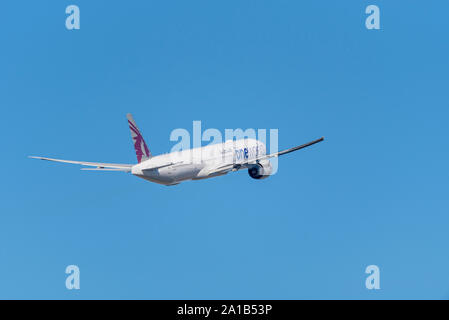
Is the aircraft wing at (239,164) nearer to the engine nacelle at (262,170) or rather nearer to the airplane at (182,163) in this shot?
the airplane at (182,163)

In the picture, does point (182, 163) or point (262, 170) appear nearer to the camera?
point (182, 163)

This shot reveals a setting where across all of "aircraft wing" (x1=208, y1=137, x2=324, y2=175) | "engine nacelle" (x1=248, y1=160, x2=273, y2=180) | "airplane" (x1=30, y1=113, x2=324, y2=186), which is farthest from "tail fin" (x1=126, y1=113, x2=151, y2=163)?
"engine nacelle" (x1=248, y1=160, x2=273, y2=180)

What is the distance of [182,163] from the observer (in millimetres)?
101188

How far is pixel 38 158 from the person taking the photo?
102875 mm

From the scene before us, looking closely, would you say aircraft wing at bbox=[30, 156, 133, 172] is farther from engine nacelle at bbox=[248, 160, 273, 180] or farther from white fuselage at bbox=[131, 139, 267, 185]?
engine nacelle at bbox=[248, 160, 273, 180]

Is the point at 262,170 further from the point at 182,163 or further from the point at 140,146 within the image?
the point at 140,146

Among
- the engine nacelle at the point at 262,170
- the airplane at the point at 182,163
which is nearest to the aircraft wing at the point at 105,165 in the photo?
the airplane at the point at 182,163

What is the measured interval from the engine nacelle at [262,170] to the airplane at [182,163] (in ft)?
3.56

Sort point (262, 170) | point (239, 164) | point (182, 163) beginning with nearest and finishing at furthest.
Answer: point (182, 163) → point (239, 164) → point (262, 170)

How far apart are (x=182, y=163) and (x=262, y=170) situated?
1492 cm

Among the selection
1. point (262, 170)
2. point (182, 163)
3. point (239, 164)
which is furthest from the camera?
point (262, 170)

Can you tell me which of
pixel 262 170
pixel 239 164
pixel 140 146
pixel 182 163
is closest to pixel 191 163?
pixel 182 163
